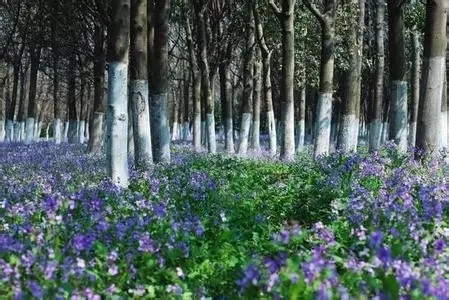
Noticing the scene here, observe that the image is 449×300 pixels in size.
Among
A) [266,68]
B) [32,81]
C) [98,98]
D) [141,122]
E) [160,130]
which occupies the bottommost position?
[160,130]

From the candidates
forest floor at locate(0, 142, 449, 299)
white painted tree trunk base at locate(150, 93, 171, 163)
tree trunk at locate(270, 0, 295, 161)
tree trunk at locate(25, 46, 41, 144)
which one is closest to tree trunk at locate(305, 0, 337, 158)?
tree trunk at locate(270, 0, 295, 161)

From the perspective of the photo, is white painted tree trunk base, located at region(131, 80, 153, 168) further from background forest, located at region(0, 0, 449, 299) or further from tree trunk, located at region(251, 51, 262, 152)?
tree trunk, located at region(251, 51, 262, 152)

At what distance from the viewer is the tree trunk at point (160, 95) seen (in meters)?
13.6

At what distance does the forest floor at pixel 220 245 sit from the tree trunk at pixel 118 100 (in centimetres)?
115

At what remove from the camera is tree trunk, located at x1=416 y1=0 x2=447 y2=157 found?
10422mm

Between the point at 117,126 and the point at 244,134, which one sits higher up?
the point at 117,126

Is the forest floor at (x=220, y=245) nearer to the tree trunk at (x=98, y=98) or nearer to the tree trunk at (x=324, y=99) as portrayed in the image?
the tree trunk at (x=324, y=99)

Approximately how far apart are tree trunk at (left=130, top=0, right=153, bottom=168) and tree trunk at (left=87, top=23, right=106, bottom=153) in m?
8.34

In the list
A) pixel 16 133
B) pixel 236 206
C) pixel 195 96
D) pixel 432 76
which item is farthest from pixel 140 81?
pixel 16 133

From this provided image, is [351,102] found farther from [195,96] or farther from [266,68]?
[195,96]

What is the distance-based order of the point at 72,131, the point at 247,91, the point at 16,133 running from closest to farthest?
the point at 247,91 < the point at 72,131 < the point at 16,133

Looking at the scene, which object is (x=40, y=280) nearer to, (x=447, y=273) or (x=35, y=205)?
(x=35, y=205)

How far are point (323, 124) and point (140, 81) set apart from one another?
5.38 metres

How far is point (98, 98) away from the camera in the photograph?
22188 mm
